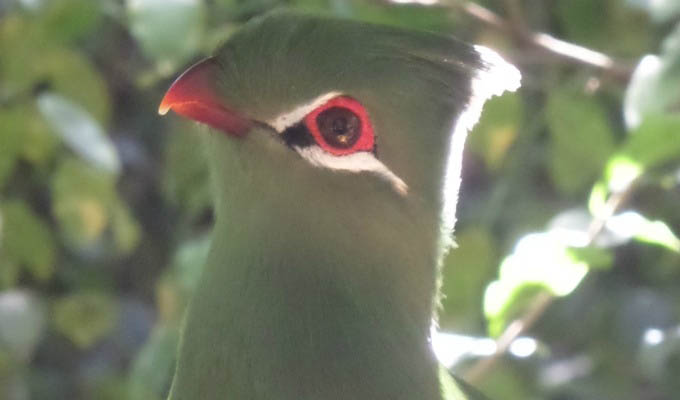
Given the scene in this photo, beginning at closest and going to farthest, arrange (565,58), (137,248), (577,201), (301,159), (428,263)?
(301,159) → (428,263) → (565,58) → (577,201) → (137,248)

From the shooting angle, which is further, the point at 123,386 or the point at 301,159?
the point at 123,386

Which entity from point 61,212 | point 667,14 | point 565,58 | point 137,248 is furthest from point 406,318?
point 137,248

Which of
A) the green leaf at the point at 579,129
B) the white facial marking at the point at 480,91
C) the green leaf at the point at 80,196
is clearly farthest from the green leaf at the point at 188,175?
the white facial marking at the point at 480,91

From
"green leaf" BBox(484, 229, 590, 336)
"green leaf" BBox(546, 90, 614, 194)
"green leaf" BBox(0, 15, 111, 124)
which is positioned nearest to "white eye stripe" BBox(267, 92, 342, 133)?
"green leaf" BBox(484, 229, 590, 336)

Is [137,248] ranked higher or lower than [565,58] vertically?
higher

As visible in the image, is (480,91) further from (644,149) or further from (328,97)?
(644,149)

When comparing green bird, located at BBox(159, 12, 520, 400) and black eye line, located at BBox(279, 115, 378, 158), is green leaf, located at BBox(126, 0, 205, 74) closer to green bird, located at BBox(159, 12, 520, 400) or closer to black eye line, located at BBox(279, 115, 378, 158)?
green bird, located at BBox(159, 12, 520, 400)

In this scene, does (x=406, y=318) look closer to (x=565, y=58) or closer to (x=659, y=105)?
(x=659, y=105)
